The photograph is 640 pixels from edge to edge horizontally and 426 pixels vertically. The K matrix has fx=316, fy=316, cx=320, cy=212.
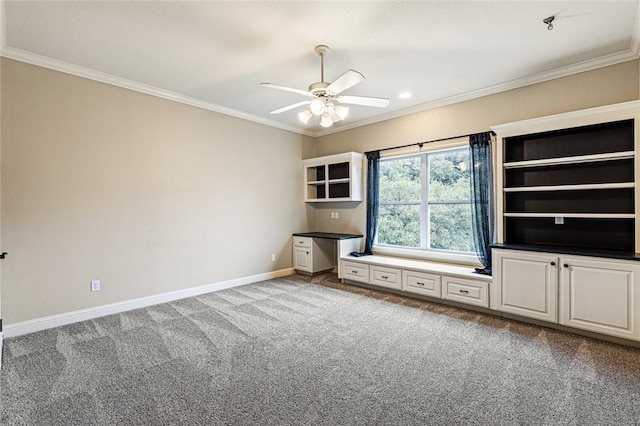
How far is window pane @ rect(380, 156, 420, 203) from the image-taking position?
193 inches

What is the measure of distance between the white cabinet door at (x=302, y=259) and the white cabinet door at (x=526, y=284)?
9.60ft

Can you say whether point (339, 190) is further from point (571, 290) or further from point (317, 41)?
point (571, 290)

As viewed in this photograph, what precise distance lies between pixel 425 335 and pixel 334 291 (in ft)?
5.80

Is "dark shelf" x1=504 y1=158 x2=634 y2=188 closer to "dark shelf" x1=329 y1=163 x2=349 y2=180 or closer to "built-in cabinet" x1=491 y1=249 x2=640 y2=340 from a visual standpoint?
"built-in cabinet" x1=491 y1=249 x2=640 y2=340

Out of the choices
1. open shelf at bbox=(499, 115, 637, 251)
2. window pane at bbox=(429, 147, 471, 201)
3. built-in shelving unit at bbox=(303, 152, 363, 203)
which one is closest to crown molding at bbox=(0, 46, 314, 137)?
built-in shelving unit at bbox=(303, 152, 363, 203)

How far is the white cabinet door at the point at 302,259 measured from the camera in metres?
5.55

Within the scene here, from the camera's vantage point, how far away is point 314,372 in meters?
2.39

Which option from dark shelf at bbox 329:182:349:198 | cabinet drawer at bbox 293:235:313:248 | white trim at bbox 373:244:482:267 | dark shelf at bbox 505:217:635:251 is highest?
dark shelf at bbox 329:182:349:198

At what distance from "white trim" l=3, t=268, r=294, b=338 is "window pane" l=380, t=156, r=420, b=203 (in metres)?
2.60

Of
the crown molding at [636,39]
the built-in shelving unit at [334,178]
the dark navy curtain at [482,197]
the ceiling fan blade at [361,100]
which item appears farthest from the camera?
the built-in shelving unit at [334,178]

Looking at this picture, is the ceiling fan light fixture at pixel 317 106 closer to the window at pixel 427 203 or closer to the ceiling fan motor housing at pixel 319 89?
the ceiling fan motor housing at pixel 319 89

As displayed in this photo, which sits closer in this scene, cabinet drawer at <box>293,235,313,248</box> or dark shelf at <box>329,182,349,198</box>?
cabinet drawer at <box>293,235,313,248</box>

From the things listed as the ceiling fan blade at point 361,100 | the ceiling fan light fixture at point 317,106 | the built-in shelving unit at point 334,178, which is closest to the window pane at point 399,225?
the built-in shelving unit at point 334,178

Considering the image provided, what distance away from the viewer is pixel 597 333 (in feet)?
9.61
